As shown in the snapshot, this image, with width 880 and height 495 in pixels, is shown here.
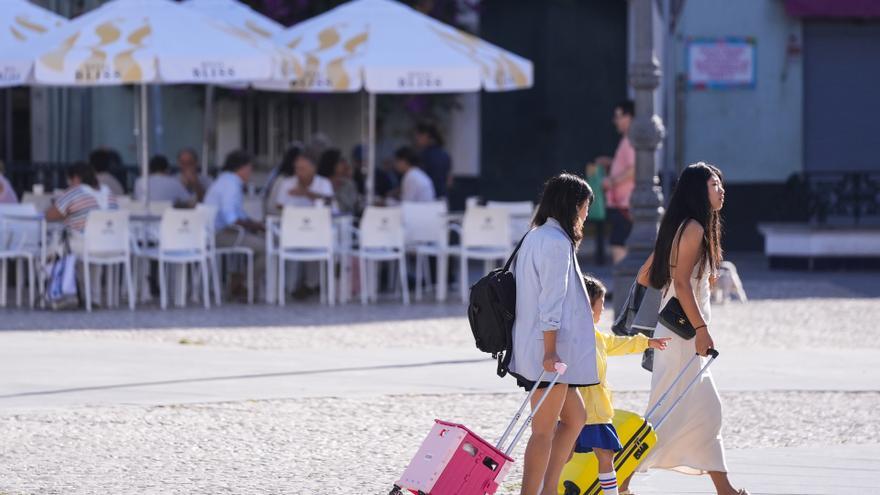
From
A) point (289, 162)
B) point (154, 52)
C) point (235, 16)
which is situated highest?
point (235, 16)

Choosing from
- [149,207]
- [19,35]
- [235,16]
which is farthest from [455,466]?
[235,16]

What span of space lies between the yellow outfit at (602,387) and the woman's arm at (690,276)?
0.82 ft

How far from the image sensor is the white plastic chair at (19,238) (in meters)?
16.5

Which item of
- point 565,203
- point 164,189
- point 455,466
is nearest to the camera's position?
point 455,466

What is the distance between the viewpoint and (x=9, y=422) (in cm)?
960

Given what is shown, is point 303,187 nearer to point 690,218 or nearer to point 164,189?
point 164,189

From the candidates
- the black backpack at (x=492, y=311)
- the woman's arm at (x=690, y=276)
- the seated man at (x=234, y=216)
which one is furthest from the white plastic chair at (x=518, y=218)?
the black backpack at (x=492, y=311)

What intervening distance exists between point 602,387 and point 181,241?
9.64 metres

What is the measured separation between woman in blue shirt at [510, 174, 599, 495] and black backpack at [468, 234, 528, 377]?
57 mm

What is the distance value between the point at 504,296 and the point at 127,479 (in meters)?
2.27

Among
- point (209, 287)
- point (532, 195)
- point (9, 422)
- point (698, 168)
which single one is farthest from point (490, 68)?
point (698, 168)

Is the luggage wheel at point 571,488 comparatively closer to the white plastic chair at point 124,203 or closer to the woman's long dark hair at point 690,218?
the woman's long dark hair at point 690,218

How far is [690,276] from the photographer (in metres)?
7.48

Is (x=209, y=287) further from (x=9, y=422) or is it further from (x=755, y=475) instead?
(x=755, y=475)
